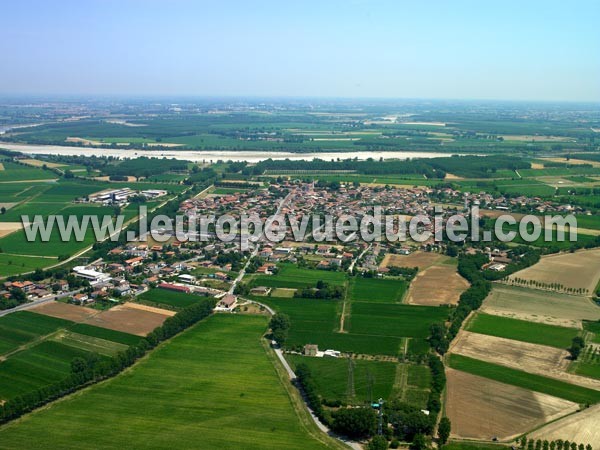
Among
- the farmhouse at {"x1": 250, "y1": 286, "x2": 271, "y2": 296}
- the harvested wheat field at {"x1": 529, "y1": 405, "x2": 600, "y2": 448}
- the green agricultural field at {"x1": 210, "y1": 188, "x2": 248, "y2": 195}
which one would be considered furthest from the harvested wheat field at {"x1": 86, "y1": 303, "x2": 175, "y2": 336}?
the green agricultural field at {"x1": 210, "y1": 188, "x2": 248, "y2": 195}

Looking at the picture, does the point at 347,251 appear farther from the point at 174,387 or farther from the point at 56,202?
the point at 56,202

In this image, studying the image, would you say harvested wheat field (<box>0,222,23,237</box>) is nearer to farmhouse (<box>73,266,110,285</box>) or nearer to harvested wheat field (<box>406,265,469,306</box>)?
farmhouse (<box>73,266,110,285</box>)

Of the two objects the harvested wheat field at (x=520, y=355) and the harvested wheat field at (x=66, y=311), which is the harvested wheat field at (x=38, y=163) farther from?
the harvested wheat field at (x=520, y=355)

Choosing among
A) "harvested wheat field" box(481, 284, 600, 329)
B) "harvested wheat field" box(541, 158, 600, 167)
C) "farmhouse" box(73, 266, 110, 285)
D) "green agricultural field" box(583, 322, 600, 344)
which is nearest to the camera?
"green agricultural field" box(583, 322, 600, 344)

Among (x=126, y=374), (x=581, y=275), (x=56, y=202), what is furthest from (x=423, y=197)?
(x=126, y=374)

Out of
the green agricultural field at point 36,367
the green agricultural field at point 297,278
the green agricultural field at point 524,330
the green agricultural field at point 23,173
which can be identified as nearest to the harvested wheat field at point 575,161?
the green agricultural field at point 297,278

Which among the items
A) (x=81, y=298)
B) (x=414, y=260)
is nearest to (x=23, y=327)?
(x=81, y=298)
